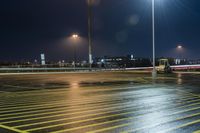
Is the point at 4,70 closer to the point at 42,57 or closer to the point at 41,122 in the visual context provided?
the point at 42,57

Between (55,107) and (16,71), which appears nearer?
(55,107)

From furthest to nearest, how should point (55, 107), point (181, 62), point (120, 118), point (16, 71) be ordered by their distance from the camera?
1. point (181, 62)
2. point (16, 71)
3. point (55, 107)
4. point (120, 118)

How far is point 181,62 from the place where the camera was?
9112 cm

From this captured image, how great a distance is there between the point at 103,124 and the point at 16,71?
48.7 m

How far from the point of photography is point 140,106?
11922 mm

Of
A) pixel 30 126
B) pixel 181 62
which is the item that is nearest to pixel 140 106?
pixel 30 126

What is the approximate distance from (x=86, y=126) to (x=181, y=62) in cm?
8617

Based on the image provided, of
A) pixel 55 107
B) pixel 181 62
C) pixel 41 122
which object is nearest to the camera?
pixel 41 122

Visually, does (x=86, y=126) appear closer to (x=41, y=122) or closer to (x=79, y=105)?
(x=41, y=122)

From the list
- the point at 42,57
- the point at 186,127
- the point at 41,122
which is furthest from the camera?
the point at 42,57

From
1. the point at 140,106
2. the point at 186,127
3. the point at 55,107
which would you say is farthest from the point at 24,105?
the point at 186,127

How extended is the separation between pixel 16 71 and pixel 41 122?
1890 inches

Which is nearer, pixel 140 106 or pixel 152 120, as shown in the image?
pixel 152 120

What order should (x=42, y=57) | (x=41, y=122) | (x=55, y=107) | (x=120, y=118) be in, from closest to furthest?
(x=41, y=122)
(x=120, y=118)
(x=55, y=107)
(x=42, y=57)
